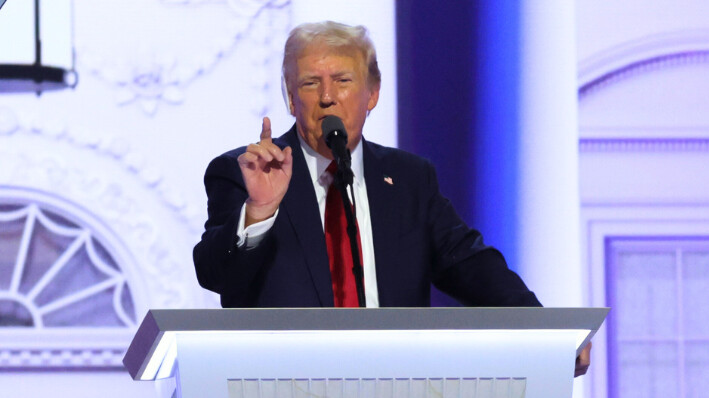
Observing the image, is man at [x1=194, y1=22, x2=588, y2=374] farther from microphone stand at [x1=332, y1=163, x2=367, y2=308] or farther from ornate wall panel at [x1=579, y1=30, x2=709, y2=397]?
ornate wall panel at [x1=579, y1=30, x2=709, y2=397]

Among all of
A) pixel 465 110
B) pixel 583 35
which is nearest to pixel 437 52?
pixel 465 110

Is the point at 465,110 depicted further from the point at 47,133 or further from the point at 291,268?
the point at 291,268

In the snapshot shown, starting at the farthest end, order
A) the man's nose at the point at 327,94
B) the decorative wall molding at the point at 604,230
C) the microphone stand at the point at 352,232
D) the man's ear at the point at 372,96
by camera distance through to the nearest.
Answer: the decorative wall molding at the point at 604,230 → the man's ear at the point at 372,96 → the man's nose at the point at 327,94 → the microphone stand at the point at 352,232

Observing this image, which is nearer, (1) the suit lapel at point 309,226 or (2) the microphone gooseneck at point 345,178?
(2) the microphone gooseneck at point 345,178

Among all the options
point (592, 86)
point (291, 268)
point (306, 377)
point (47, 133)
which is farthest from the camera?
point (592, 86)

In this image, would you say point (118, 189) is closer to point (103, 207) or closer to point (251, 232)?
point (103, 207)

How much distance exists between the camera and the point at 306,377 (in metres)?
1.28

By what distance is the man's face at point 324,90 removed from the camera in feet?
6.25

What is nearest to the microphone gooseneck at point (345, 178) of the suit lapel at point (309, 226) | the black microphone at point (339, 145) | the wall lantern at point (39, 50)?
the black microphone at point (339, 145)

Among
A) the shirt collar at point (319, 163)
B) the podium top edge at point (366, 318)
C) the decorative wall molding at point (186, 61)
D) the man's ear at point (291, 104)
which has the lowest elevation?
the podium top edge at point (366, 318)

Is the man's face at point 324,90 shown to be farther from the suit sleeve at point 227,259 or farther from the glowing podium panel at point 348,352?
the glowing podium panel at point 348,352

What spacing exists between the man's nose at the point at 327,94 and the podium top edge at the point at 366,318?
718mm

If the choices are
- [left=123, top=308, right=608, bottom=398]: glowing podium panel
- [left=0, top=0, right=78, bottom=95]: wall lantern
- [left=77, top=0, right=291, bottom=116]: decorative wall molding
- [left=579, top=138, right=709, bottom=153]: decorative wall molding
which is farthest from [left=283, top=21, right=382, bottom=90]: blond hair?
A: [left=579, top=138, right=709, bottom=153]: decorative wall molding

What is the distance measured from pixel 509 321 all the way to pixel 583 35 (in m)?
2.08
